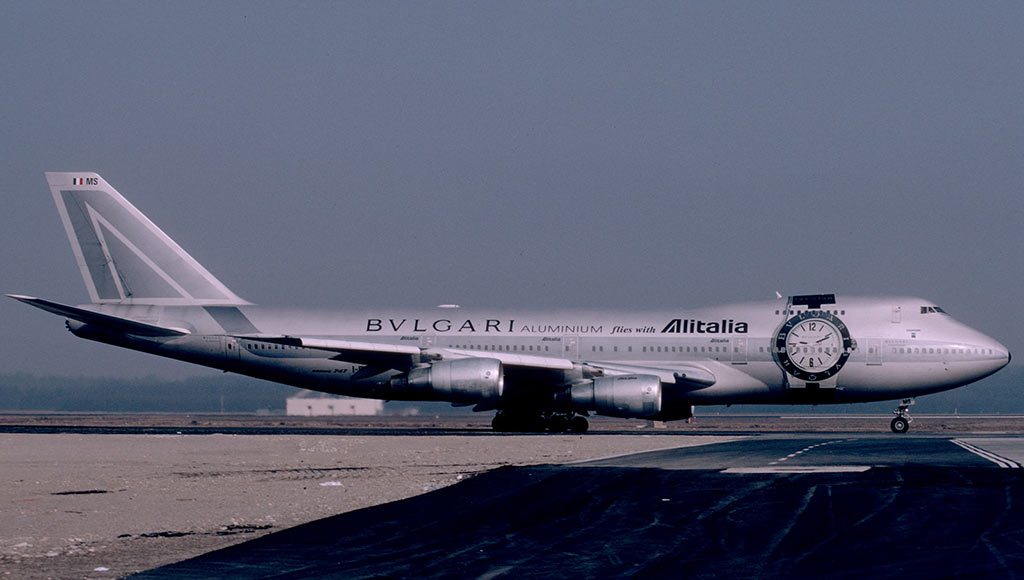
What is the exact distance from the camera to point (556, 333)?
1706 inches

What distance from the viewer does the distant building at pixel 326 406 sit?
261ft

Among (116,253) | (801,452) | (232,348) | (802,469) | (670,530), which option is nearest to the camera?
(670,530)

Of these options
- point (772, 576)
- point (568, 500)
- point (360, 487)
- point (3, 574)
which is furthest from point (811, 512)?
point (3, 574)

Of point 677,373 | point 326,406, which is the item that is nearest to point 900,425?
point 677,373

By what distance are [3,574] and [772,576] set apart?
7.22 meters

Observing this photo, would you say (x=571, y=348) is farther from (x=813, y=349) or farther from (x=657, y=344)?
(x=813, y=349)

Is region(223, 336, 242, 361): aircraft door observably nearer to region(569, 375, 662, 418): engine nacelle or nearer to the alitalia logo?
region(569, 375, 662, 418): engine nacelle

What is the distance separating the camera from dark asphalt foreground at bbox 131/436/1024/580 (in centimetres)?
1191

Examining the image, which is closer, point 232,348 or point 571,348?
point 571,348

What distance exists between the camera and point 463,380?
39688mm

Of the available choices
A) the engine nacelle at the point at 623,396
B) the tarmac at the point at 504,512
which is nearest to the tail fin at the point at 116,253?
the engine nacelle at the point at 623,396

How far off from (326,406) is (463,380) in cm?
4385

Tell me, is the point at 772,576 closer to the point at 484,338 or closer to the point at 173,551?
the point at 173,551

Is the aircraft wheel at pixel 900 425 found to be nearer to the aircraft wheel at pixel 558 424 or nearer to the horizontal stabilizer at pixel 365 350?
the aircraft wheel at pixel 558 424
